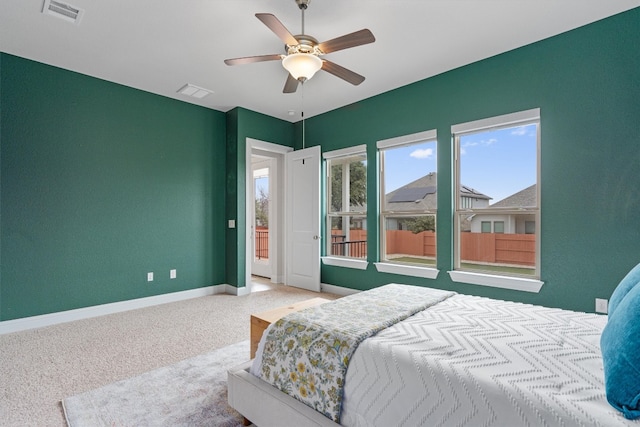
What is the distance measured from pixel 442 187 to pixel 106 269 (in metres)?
4.13

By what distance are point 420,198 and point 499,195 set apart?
3.02 feet

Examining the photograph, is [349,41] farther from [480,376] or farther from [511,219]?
[511,219]

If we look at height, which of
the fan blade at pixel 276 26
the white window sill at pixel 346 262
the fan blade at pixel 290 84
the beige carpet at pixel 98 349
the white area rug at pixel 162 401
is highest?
the fan blade at pixel 276 26

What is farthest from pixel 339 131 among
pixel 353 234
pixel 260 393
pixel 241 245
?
pixel 260 393

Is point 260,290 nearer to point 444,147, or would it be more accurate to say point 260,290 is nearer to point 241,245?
point 241,245

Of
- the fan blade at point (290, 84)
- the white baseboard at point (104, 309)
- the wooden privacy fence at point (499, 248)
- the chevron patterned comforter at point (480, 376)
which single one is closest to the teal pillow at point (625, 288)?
the chevron patterned comforter at point (480, 376)

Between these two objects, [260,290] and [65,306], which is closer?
[65,306]

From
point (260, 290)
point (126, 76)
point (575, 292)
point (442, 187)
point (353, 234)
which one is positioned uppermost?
point (126, 76)

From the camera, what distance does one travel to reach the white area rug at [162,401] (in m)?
1.86

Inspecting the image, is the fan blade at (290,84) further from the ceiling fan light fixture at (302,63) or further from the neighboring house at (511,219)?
the neighboring house at (511,219)

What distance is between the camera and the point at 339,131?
498 cm

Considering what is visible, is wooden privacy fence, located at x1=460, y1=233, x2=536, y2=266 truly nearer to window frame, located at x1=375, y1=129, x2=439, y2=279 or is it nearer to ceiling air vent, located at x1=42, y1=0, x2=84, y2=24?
window frame, located at x1=375, y1=129, x2=439, y2=279

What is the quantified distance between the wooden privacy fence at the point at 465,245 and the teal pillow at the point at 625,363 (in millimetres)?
2532

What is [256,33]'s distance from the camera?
2.97 meters
